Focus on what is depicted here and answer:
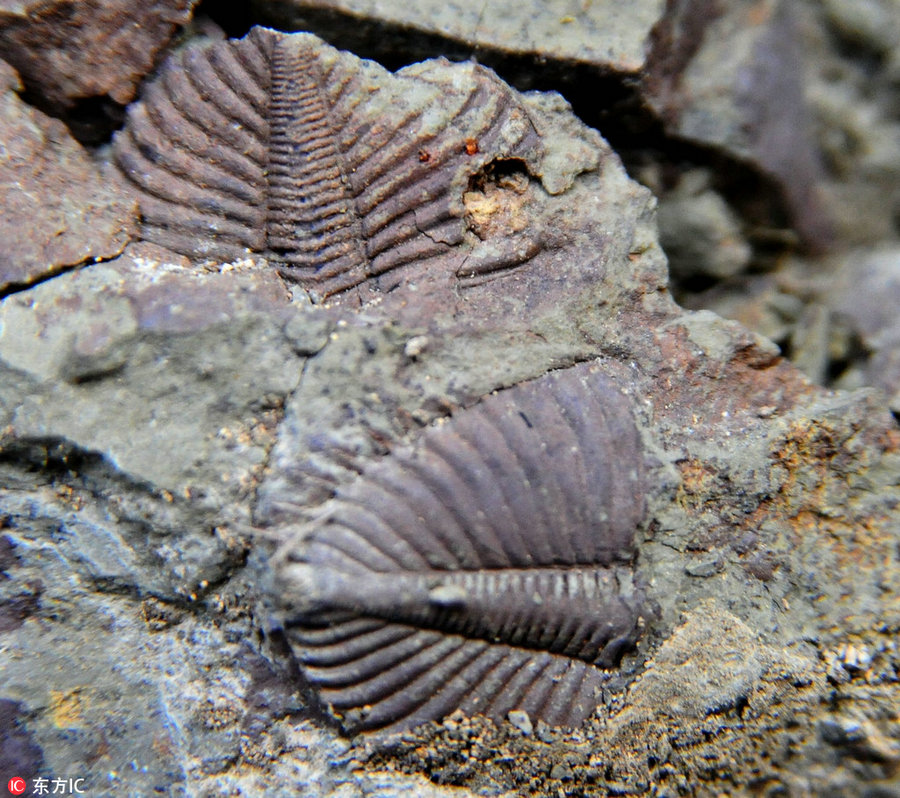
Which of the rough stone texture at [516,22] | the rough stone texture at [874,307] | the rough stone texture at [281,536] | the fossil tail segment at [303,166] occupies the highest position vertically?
the rough stone texture at [516,22]

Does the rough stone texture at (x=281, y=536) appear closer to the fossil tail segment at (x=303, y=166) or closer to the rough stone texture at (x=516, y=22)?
the fossil tail segment at (x=303, y=166)

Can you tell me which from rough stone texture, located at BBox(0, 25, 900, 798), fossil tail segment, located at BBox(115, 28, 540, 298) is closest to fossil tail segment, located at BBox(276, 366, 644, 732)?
rough stone texture, located at BBox(0, 25, 900, 798)

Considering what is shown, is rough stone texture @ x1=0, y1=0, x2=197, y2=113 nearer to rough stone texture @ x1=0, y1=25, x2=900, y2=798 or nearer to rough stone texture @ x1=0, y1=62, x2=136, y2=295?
rough stone texture @ x1=0, y1=62, x2=136, y2=295

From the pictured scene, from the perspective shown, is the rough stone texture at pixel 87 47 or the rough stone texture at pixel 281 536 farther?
the rough stone texture at pixel 87 47

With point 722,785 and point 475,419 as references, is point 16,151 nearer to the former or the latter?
point 475,419

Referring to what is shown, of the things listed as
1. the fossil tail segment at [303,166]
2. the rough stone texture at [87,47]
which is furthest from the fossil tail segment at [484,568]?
the rough stone texture at [87,47]

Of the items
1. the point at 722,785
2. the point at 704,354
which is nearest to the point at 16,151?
the point at 704,354

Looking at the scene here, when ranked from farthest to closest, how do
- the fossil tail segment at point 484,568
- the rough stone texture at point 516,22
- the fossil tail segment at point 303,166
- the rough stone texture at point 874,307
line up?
the rough stone texture at point 874,307 → the rough stone texture at point 516,22 → the fossil tail segment at point 303,166 → the fossil tail segment at point 484,568
